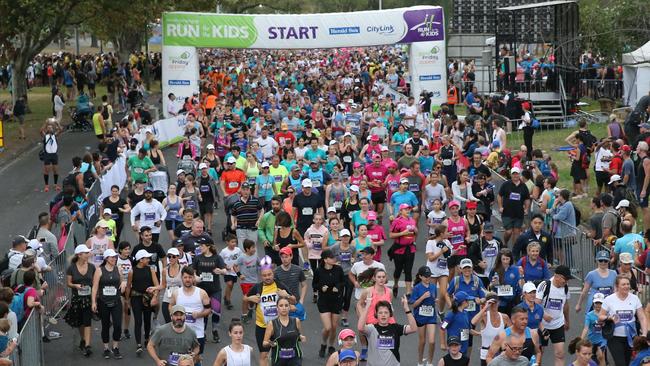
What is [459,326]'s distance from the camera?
1410 cm

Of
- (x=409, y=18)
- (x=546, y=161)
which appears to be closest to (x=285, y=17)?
(x=409, y=18)

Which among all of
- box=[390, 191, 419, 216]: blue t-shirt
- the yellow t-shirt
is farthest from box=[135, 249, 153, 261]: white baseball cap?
box=[390, 191, 419, 216]: blue t-shirt

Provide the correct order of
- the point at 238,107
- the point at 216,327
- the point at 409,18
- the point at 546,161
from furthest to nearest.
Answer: the point at 409,18 → the point at 238,107 → the point at 546,161 → the point at 216,327

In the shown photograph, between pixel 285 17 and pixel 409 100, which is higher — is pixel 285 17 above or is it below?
above

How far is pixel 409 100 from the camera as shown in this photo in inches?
1289

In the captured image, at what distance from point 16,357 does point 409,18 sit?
26256mm

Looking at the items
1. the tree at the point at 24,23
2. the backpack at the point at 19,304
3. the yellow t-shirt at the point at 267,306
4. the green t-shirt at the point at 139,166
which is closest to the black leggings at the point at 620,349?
the yellow t-shirt at the point at 267,306

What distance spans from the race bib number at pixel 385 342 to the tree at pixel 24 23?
28.4 meters

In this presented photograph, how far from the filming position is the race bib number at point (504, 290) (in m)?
15.2

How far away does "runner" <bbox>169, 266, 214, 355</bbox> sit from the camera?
14.6 metres

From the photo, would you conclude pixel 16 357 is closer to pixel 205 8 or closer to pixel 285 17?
pixel 285 17

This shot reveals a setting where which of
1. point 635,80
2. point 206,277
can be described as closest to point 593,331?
point 206,277

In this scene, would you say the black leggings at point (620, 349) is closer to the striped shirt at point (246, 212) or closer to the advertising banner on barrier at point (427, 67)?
the striped shirt at point (246, 212)

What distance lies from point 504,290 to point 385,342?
2682mm
